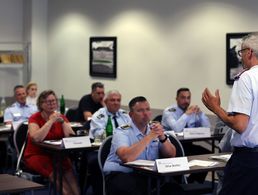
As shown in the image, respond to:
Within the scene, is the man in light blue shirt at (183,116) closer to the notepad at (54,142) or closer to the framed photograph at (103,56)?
the notepad at (54,142)

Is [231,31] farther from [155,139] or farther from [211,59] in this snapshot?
[155,139]

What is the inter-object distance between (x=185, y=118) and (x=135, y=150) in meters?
2.35

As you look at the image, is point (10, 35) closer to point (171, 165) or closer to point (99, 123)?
point (99, 123)

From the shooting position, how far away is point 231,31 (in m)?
7.65

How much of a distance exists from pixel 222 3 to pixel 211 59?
2.57ft

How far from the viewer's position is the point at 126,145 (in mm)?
4656

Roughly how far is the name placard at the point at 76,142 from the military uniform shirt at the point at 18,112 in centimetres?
273

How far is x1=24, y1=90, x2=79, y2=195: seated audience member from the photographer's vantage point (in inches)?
220

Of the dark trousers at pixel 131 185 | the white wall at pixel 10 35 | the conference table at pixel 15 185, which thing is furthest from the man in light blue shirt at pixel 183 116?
the white wall at pixel 10 35

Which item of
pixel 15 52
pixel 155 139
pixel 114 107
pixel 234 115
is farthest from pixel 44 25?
pixel 234 115

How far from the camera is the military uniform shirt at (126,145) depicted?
185 inches

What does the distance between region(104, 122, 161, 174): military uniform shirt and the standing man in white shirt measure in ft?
4.47

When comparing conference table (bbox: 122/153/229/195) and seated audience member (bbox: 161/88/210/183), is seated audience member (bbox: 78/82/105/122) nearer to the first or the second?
seated audience member (bbox: 161/88/210/183)

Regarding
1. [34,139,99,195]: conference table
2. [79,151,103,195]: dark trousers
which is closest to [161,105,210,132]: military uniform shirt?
[79,151,103,195]: dark trousers
